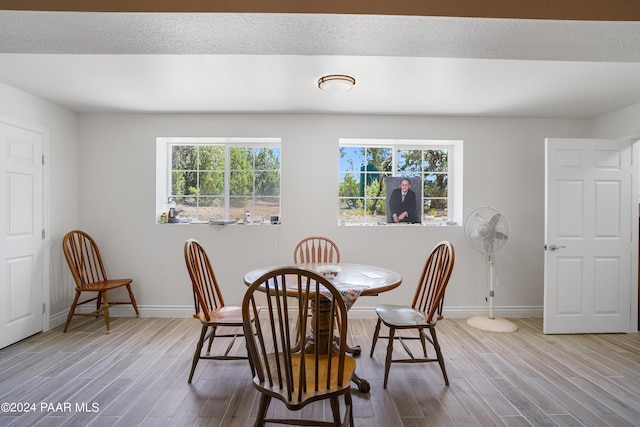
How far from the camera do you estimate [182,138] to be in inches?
155

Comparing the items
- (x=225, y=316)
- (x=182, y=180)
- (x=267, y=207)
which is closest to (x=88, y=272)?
(x=182, y=180)

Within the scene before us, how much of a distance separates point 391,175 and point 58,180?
150 inches

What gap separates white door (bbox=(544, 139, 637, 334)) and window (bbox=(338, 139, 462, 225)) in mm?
1026

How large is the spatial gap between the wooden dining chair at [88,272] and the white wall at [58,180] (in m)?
0.14

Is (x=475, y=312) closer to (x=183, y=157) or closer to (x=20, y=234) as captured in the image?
(x=183, y=157)

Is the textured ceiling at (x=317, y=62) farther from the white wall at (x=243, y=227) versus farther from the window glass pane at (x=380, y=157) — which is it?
the window glass pane at (x=380, y=157)

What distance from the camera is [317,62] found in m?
2.45

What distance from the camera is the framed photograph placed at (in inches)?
157

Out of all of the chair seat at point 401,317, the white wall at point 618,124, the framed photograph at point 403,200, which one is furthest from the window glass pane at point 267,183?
the white wall at point 618,124

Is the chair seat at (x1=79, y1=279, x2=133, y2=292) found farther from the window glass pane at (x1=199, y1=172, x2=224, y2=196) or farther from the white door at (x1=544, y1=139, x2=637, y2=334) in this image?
the white door at (x1=544, y1=139, x2=637, y2=334)

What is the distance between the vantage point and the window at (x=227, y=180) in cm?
405

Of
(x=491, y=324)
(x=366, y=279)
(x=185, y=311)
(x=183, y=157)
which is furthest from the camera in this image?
(x=183, y=157)

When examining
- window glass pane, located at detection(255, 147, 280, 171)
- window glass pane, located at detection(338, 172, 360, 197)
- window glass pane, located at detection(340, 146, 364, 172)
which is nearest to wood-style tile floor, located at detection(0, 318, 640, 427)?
window glass pane, located at detection(338, 172, 360, 197)

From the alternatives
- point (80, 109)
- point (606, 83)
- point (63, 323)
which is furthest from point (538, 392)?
point (80, 109)
